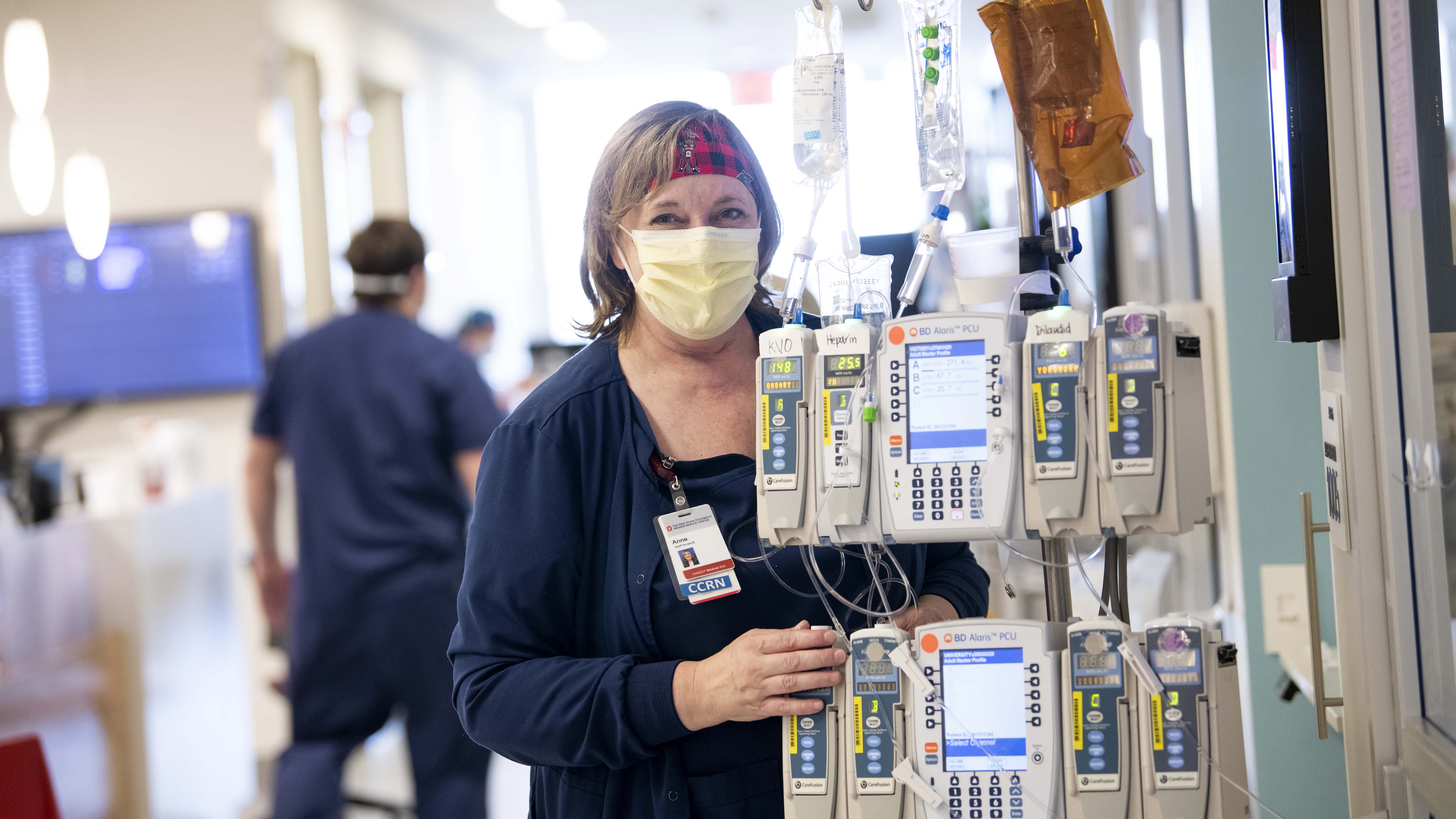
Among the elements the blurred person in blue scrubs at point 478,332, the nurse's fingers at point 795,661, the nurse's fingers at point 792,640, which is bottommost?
the nurse's fingers at point 795,661

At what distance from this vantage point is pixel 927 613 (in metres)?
1.40

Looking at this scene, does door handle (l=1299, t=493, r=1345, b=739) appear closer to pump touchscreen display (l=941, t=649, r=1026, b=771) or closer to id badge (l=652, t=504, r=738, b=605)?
pump touchscreen display (l=941, t=649, r=1026, b=771)

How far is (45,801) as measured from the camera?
7.29 ft

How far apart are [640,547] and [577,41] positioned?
6.69 meters

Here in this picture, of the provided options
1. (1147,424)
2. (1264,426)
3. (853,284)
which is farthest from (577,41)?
(1147,424)

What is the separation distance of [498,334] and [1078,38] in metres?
7.05

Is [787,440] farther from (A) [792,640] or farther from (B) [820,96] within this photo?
(B) [820,96]

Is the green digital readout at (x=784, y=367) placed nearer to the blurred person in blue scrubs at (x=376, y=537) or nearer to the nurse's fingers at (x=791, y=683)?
the nurse's fingers at (x=791, y=683)

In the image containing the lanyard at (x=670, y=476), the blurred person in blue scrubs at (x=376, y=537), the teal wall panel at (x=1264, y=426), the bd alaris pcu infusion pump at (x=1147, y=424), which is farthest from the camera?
the blurred person in blue scrubs at (x=376, y=537)

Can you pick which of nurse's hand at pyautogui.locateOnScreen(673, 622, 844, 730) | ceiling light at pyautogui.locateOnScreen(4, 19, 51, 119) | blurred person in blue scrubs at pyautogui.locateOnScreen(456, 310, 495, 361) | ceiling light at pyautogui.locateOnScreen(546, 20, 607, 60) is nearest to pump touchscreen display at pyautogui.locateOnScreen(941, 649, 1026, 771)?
nurse's hand at pyautogui.locateOnScreen(673, 622, 844, 730)

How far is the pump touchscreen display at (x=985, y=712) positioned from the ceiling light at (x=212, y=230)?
4.35 metres

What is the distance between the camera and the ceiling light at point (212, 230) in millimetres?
4723

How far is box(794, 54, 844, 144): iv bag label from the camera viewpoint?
1.33 meters

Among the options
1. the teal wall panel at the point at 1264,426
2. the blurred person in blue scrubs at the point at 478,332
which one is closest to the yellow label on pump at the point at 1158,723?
the teal wall panel at the point at 1264,426
